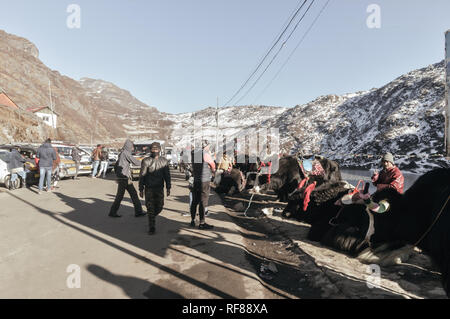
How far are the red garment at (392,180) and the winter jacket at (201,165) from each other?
357 centimetres

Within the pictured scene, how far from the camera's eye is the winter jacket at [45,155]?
9.72m

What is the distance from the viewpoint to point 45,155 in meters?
9.78

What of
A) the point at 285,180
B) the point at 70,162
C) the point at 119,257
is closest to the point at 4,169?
the point at 70,162

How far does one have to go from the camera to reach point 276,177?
9586 millimetres

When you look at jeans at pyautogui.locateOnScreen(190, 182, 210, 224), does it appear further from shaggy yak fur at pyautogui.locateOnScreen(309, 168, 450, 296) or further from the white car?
the white car

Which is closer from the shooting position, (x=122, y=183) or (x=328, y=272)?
(x=328, y=272)

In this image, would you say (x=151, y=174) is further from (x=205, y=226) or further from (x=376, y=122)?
(x=376, y=122)

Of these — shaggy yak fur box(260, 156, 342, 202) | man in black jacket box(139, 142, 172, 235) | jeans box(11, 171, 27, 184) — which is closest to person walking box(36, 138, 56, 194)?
jeans box(11, 171, 27, 184)

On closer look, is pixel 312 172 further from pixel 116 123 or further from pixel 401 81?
pixel 116 123

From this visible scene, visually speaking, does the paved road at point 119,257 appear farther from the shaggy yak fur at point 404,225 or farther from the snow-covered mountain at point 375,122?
the snow-covered mountain at point 375,122

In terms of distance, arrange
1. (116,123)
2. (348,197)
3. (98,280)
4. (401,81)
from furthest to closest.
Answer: (116,123)
(401,81)
(348,197)
(98,280)

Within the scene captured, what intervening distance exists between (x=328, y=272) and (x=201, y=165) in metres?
3.42
